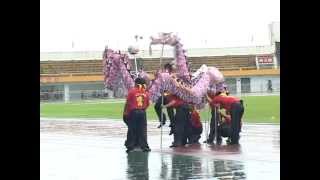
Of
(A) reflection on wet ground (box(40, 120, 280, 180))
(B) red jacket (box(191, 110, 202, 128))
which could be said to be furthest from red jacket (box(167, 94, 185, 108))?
(A) reflection on wet ground (box(40, 120, 280, 180))

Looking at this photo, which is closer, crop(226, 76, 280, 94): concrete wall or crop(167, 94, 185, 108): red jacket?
crop(167, 94, 185, 108): red jacket

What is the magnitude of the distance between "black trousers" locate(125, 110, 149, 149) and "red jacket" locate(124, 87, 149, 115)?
0.25 ft

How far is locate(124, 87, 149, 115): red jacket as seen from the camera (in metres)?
9.32

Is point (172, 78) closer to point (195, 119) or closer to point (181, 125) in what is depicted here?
point (181, 125)

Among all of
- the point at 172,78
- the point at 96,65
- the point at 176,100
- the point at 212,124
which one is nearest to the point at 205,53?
the point at 96,65

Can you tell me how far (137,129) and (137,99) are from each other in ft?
1.69

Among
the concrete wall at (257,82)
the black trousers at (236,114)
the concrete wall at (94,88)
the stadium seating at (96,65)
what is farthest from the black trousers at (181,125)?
the stadium seating at (96,65)

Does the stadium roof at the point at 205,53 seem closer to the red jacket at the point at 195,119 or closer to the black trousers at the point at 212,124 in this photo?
the black trousers at the point at 212,124

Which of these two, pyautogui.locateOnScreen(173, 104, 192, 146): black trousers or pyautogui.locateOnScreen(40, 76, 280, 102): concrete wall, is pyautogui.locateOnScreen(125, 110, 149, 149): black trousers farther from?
pyautogui.locateOnScreen(40, 76, 280, 102): concrete wall

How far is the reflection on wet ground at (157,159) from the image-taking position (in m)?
7.34
